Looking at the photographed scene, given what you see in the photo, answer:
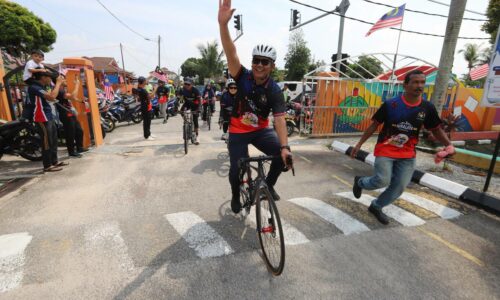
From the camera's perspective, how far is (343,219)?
4.05 metres

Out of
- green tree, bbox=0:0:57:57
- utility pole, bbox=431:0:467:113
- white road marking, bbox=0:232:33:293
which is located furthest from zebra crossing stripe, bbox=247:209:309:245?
green tree, bbox=0:0:57:57

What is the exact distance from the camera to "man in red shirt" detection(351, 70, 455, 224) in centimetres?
369

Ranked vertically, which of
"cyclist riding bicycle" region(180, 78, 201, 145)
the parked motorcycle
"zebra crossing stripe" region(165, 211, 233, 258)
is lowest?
"zebra crossing stripe" region(165, 211, 233, 258)

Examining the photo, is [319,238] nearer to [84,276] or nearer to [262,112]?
[262,112]

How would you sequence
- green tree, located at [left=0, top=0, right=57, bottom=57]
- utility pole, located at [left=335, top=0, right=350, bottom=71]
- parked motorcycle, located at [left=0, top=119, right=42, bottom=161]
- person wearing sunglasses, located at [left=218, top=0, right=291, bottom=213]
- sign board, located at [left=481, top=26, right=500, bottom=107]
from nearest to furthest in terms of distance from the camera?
person wearing sunglasses, located at [left=218, top=0, right=291, bottom=213]
sign board, located at [left=481, top=26, right=500, bottom=107]
parked motorcycle, located at [left=0, top=119, right=42, bottom=161]
utility pole, located at [left=335, top=0, right=350, bottom=71]
green tree, located at [left=0, top=0, right=57, bottom=57]

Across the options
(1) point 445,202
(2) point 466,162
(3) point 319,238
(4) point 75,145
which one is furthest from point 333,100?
(4) point 75,145

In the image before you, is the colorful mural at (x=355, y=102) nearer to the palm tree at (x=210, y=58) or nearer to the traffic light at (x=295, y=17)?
the traffic light at (x=295, y=17)

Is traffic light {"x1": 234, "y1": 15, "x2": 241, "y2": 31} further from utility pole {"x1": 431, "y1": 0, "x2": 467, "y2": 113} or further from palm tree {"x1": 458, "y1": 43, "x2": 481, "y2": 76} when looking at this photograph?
palm tree {"x1": 458, "y1": 43, "x2": 481, "y2": 76}

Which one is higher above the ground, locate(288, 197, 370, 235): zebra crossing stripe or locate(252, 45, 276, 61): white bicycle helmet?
locate(252, 45, 276, 61): white bicycle helmet

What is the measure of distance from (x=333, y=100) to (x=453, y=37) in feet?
12.7

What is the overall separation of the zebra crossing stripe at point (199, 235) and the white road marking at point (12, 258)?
1.61 m

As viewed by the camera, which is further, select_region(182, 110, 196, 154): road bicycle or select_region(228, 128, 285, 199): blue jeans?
select_region(182, 110, 196, 154): road bicycle

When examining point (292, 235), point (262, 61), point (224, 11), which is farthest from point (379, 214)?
point (224, 11)

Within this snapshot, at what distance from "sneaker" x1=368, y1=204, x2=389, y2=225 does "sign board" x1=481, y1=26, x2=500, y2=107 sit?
300cm
